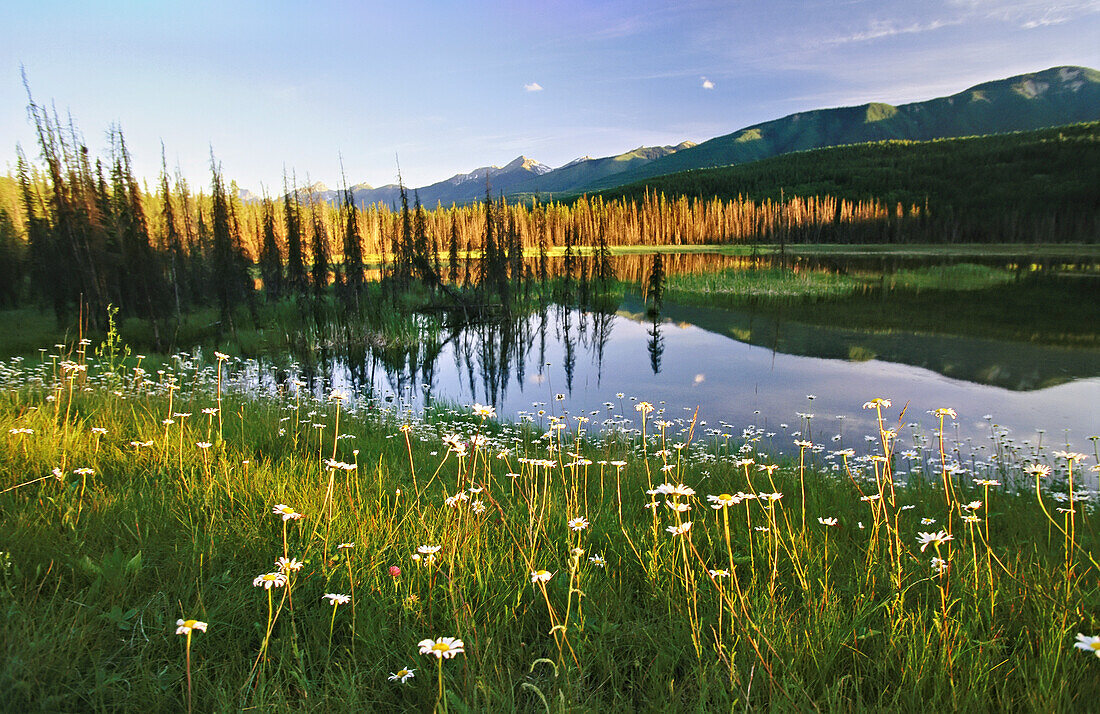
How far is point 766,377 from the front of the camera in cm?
1650

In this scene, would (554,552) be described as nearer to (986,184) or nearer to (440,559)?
(440,559)

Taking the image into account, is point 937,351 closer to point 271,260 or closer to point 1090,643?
point 1090,643

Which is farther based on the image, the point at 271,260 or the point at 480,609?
the point at 271,260

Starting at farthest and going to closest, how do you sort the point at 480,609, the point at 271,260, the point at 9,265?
the point at 271,260 → the point at 9,265 → the point at 480,609

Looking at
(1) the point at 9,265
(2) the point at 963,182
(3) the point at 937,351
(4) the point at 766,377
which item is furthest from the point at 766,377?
(2) the point at 963,182

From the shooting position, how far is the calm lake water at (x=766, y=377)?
12.2 m

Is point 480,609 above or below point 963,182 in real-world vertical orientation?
below

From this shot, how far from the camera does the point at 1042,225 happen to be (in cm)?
Answer: 10525

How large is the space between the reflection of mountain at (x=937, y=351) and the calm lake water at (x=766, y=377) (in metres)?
0.05

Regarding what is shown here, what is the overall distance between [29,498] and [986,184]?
553 feet

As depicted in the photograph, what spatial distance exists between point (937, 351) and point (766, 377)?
24.3 ft

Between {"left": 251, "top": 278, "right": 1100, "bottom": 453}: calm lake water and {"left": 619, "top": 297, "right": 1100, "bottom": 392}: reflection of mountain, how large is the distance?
0.05m

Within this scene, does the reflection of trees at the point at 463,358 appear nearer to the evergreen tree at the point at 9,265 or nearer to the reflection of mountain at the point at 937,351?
the reflection of mountain at the point at 937,351

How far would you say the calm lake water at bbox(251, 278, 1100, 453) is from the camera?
12234mm
